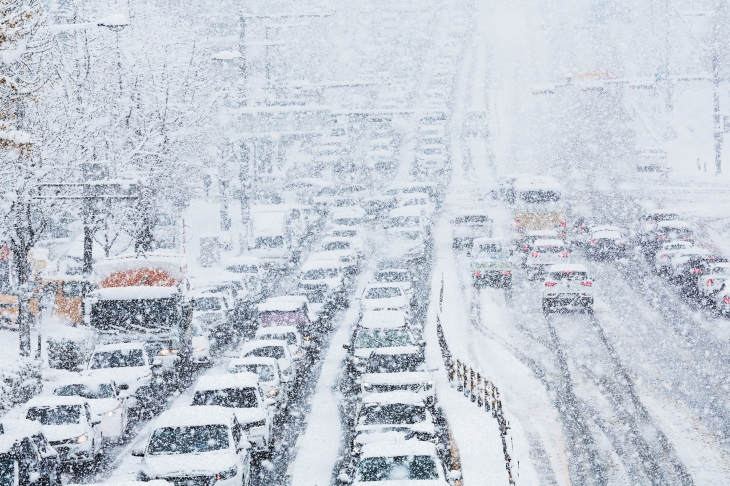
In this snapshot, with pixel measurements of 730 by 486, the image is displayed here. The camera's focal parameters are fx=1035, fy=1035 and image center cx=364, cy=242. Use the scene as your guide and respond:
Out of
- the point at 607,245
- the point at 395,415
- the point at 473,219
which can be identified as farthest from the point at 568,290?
the point at 395,415

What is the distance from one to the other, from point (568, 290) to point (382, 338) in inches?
379

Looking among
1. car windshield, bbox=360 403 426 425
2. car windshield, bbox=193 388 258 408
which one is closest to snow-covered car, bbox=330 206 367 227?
car windshield, bbox=193 388 258 408

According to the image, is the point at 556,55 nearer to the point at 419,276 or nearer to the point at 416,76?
the point at 416,76

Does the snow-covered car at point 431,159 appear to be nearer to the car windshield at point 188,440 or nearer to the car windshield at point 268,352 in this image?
the car windshield at point 268,352

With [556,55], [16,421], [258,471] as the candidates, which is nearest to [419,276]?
[258,471]

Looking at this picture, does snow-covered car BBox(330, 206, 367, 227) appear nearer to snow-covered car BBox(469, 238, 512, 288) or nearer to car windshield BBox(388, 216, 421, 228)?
car windshield BBox(388, 216, 421, 228)

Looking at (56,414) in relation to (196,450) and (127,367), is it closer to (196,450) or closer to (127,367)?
(196,450)

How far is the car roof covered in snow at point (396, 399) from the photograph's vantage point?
1820cm

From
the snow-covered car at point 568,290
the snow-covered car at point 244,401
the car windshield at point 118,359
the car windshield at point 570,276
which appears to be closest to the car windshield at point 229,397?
the snow-covered car at point 244,401

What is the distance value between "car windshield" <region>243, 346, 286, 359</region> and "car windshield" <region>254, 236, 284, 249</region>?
21410 millimetres

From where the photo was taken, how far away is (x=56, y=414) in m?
19.1

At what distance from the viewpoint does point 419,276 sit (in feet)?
136

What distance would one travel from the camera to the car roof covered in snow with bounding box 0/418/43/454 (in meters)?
13.7

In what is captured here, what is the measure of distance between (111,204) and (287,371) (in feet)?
49.7
